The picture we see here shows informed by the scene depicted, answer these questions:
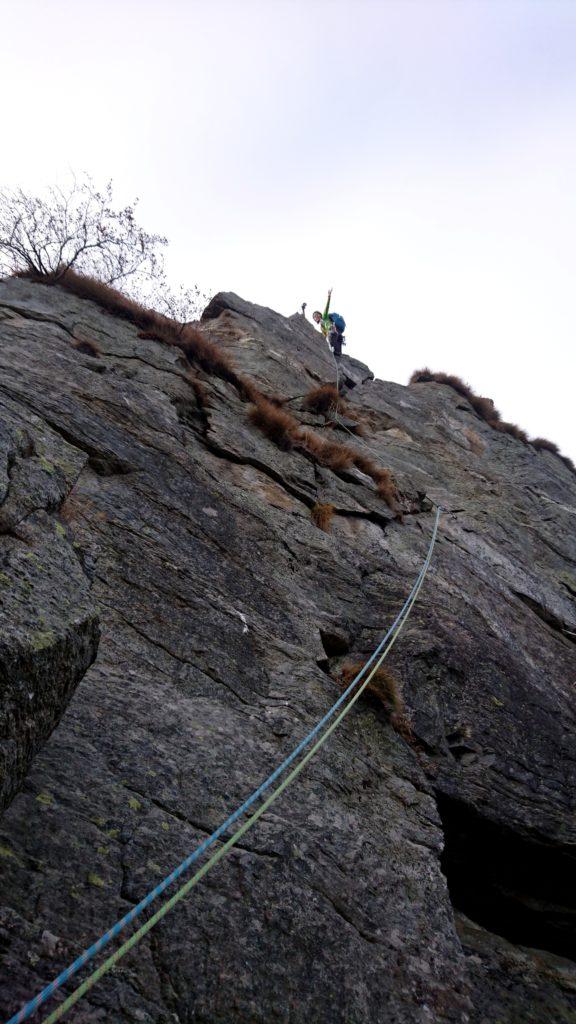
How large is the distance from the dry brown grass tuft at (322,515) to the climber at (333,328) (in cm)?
1287

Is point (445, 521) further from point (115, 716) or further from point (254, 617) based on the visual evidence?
point (115, 716)

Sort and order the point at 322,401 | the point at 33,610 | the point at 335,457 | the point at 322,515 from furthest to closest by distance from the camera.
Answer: the point at 322,401, the point at 335,457, the point at 322,515, the point at 33,610

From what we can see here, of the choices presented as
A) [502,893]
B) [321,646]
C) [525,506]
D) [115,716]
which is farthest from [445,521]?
[115,716]

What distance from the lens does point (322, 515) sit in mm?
8570

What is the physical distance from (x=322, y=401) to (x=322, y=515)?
5.77 m

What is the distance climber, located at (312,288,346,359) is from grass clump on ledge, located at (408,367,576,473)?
10.8 feet

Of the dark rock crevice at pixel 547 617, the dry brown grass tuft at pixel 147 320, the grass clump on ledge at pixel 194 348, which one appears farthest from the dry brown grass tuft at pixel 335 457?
the dark rock crevice at pixel 547 617

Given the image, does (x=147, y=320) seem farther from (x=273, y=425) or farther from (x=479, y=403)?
(x=479, y=403)

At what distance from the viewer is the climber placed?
800 inches

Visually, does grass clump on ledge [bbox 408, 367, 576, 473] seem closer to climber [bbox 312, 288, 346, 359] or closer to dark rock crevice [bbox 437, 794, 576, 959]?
climber [bbox 312, 288, 346, 359]

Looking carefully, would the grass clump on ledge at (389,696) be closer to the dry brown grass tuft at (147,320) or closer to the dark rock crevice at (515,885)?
the dark rock crevice at (515,885)

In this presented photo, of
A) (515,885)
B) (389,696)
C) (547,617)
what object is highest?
(547,617)

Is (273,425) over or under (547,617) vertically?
over

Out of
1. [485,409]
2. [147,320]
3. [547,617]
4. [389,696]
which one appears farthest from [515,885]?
[485,409]
